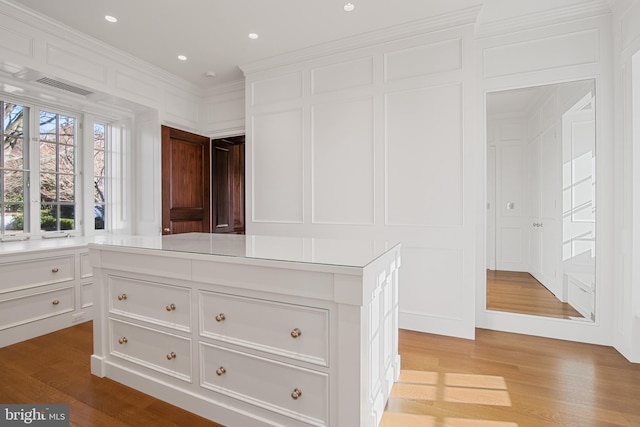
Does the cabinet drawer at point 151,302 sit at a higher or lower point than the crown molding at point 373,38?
lower

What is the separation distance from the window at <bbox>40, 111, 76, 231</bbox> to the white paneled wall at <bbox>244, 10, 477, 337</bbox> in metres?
2.31

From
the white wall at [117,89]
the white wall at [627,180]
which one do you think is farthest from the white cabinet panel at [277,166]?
the white wall at [627,180]

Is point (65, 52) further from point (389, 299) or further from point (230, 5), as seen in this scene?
point (389, 299)

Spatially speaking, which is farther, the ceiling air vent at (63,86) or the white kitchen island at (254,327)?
the ceiling air vent at (63,86)

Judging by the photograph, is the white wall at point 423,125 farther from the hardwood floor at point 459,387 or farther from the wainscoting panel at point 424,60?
the hardwood floor at point 459,387

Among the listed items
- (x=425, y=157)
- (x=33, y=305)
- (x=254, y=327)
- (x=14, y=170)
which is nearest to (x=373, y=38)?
(x=425, y=157)

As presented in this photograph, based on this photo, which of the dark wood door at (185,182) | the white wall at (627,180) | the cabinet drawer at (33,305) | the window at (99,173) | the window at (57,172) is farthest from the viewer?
the window at (99,173)

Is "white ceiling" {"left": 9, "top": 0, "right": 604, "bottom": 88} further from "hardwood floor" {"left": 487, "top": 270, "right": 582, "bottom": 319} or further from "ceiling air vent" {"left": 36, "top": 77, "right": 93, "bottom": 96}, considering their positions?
"hardwood floor" {"left": 487, "top": 270, "right": 582, "bottom": 319}

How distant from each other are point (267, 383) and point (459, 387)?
1.33 metres

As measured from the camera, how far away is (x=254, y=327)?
1643mm

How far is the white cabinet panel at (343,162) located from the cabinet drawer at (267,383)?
2.09m

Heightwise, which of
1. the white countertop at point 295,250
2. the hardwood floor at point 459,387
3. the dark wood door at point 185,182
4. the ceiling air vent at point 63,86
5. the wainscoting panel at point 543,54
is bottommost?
the hardwood floor at point 459,387

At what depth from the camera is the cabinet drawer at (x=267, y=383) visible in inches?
58.3

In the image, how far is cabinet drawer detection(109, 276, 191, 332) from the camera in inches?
73.9
